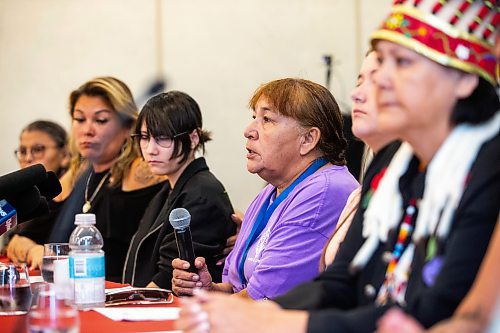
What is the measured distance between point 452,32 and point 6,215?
129 centimetres

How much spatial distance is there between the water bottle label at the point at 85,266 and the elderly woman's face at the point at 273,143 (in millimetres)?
736

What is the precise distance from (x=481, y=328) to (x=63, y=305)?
2.34ft

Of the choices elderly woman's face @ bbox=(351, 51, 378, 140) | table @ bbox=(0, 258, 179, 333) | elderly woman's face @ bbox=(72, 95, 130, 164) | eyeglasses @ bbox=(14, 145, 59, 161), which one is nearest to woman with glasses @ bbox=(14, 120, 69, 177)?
eyeglasses @ bbox=(14, 145, 59, 161)

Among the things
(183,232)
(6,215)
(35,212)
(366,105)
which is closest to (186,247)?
(183,232)

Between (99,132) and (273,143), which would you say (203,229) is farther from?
(99,132)

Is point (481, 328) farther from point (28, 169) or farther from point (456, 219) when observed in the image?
point (28, 169)

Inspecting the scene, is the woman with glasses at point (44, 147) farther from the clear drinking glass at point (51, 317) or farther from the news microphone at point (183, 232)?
the clear drinking glass at point (51, 317)

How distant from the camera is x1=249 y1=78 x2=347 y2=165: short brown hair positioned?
2.62 meters

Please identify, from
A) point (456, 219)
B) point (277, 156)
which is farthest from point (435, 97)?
point (277, 156)

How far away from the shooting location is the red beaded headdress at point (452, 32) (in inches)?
54.2

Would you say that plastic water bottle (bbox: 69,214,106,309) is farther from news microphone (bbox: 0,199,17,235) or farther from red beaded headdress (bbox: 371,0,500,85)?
red beaded headdress (bbox: 371,0,500,85)

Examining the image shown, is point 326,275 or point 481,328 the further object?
point 326,275

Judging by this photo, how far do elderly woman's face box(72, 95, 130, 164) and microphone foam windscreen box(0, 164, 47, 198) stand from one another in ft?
5.11

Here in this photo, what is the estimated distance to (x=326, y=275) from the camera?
64.4 inches
